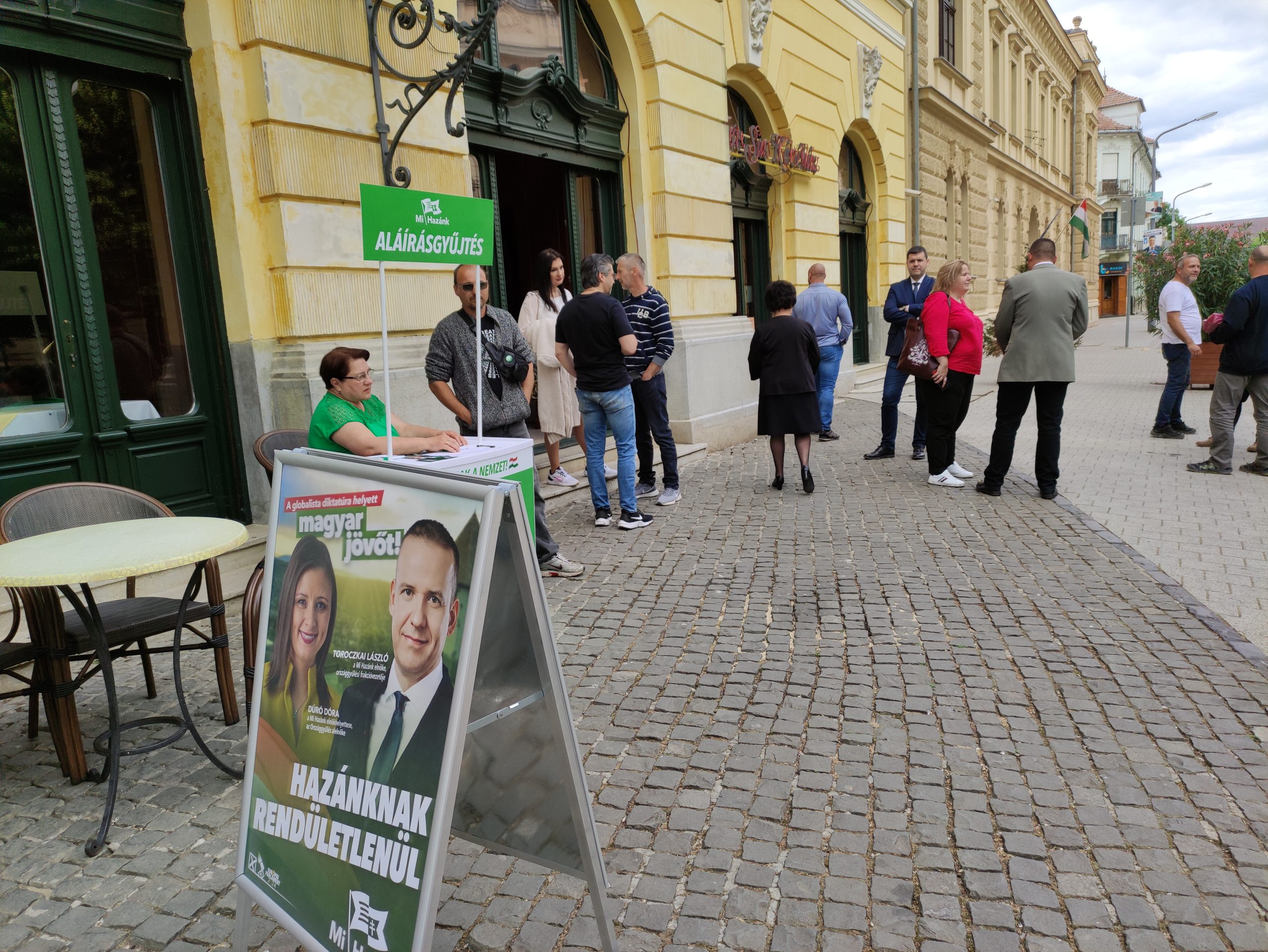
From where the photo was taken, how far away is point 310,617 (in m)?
1.98

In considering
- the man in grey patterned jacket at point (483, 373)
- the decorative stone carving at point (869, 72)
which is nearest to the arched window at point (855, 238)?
the decorative stone carving at point (869, 72)

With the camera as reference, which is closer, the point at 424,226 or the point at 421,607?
the point at 421,607

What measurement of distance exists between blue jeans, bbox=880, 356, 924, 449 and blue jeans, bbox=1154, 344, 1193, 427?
261 cm

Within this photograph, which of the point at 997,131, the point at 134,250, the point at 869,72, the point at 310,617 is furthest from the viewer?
the point at 997,131

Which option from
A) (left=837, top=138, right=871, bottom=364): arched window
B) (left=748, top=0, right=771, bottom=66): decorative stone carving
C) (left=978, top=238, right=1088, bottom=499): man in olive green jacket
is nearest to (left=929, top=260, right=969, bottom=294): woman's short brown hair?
(left=978, top=238, right=1088, bottom=499): man in olive green jacket

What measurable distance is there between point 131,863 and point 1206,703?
3795 millimetres

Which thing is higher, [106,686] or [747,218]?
[747,218]

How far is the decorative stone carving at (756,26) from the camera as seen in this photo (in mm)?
10891

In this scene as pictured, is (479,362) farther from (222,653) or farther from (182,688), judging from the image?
(182,688)

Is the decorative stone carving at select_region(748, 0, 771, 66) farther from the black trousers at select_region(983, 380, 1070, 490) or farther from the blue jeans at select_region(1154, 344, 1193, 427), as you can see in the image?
the black trousers at select_region(983, 380, 1070, 490)

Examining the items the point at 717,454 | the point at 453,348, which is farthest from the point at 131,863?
the point at 717,454

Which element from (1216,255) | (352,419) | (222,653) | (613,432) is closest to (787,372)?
(613,432)

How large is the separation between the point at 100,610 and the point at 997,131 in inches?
1022

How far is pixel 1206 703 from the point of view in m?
3.35
